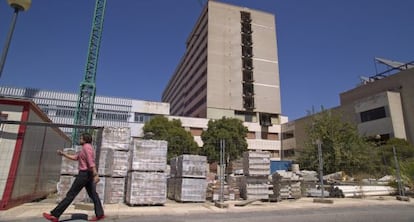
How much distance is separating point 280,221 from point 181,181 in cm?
529

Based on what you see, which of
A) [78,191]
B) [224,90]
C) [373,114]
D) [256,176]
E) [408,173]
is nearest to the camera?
[78,191]

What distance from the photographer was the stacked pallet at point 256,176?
11758 mm

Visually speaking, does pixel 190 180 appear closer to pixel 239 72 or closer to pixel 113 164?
pixel 113 164

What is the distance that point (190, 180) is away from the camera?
10.9 m

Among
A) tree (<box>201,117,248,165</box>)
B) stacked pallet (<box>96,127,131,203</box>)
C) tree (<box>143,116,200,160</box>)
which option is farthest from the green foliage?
tree (<box>143,116,200,160</box>)

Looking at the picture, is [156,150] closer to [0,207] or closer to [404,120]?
[0,207]

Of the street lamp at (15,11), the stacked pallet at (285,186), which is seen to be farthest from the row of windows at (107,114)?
the street lamp at (15,11)

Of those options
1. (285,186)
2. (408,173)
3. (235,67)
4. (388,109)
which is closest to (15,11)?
(285,186)

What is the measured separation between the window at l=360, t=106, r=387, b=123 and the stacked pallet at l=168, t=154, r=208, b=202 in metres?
31.7

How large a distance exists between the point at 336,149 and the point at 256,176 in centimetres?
1501

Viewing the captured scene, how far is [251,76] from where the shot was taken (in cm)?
5794

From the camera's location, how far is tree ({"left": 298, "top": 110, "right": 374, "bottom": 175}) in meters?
22.1

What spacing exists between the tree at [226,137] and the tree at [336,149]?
12.2 m

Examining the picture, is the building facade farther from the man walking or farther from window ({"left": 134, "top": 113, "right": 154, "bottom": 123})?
the man walking
